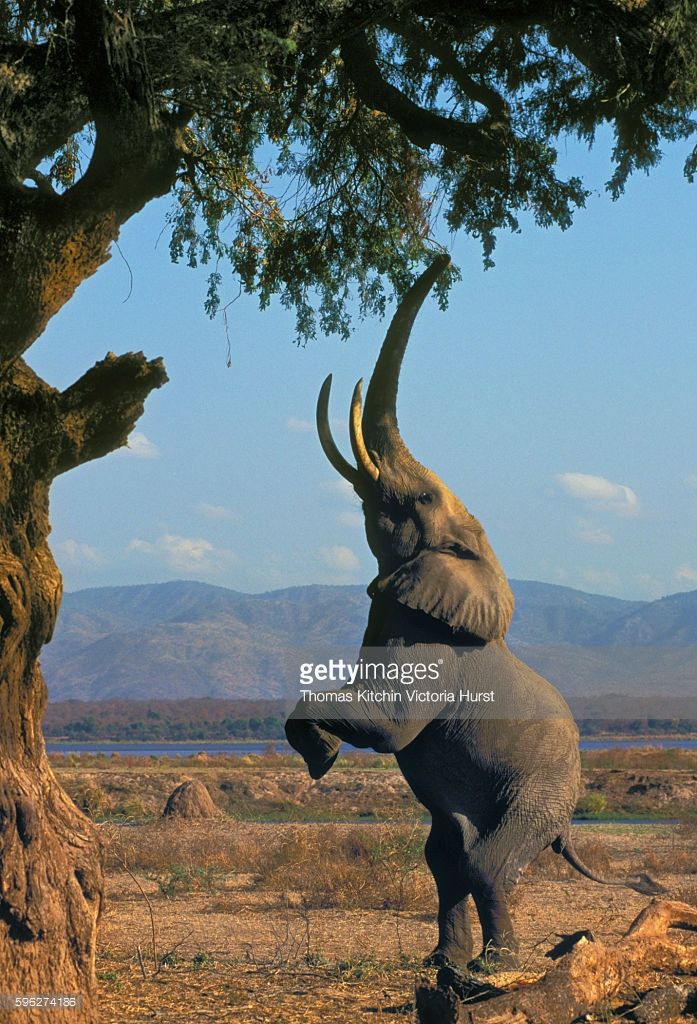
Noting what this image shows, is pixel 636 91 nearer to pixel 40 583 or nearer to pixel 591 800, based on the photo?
pixel 40 583

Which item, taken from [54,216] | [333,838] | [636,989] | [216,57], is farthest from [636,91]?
[333,838]

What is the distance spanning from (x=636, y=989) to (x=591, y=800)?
2132 cm

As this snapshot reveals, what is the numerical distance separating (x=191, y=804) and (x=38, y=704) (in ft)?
46.5

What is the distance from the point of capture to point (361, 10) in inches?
282

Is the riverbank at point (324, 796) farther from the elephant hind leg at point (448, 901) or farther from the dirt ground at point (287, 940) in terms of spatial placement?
the elephant hind leg at point (448, 901)

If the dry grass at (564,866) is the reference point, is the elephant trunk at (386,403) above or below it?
above

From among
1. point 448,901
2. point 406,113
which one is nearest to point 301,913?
point 448,901

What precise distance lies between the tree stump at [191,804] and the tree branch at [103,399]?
46.8 ft

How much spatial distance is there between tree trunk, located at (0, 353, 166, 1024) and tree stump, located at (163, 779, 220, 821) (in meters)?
13.9

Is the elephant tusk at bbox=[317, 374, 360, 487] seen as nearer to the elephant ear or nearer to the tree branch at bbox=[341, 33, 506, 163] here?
the elephant ear

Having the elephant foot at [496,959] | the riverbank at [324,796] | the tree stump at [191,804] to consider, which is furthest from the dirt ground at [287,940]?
the riverbank at [324,796]

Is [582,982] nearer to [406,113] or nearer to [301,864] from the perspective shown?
[406,113]

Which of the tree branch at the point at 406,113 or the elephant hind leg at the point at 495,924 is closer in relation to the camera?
the elephant hind leg at the point at 495,924

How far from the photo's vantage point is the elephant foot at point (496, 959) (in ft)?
22.3
